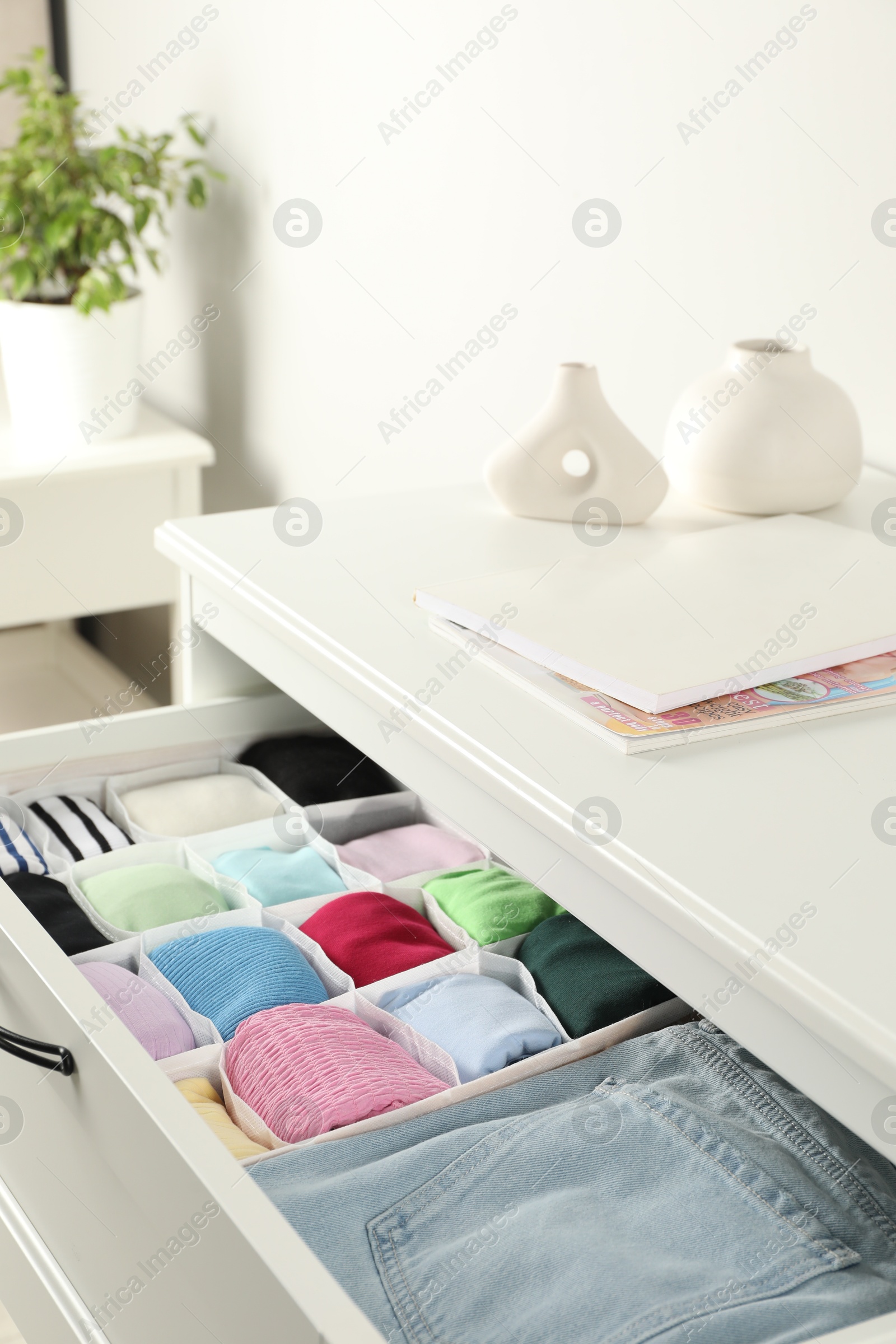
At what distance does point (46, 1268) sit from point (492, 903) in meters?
0.36

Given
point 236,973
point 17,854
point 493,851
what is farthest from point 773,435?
point 17,854

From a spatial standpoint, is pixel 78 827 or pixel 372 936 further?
pixel 78 827

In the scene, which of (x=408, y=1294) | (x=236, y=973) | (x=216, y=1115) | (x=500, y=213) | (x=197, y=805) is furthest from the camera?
(x=500, y=213)

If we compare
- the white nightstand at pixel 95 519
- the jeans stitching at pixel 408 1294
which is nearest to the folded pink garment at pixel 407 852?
the jeans stitching at pixel 408 1294

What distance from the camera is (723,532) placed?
88cm

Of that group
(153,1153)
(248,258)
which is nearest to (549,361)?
(248,258)

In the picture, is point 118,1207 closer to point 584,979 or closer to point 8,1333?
point 584,979

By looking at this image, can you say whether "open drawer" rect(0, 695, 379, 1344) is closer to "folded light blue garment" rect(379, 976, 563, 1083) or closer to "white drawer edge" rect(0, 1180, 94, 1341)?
"white drawer edge" rect(0, 1180, 94, 1341)

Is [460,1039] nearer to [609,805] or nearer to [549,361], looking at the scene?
[609,805]

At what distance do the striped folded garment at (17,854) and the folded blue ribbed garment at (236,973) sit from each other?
14 centimetres

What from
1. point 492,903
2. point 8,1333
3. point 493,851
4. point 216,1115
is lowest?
point 8,1333

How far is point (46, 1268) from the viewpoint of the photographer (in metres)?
0.71

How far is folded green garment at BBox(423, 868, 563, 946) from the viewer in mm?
862

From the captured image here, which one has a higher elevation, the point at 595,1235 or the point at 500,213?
the point at 500,213
